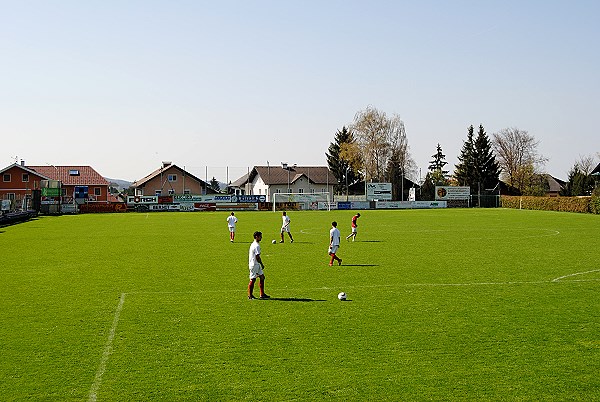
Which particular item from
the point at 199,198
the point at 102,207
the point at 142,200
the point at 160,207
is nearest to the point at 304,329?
the point at 160,207

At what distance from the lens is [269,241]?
36.0m

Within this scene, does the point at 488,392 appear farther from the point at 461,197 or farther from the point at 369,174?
the point at 369,174

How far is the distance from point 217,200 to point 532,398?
258ft

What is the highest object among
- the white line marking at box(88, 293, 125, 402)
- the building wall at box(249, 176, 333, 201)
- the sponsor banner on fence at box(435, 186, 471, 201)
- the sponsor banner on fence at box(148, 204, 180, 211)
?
the building wall at box(249, 176, 333, 201)

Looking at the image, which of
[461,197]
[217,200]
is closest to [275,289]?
A: [217,200]

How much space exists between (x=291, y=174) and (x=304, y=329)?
102237 mm

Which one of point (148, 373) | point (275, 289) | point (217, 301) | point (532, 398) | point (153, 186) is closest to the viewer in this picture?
point (532, 398)

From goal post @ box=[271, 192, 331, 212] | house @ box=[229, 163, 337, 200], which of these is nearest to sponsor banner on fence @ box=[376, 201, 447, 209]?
goal post @ box=[271, 192, 331, 212]

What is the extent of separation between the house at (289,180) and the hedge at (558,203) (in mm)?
31642

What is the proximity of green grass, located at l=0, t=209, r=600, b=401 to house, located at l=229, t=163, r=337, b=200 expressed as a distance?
8323cm

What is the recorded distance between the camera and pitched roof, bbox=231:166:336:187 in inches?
4392

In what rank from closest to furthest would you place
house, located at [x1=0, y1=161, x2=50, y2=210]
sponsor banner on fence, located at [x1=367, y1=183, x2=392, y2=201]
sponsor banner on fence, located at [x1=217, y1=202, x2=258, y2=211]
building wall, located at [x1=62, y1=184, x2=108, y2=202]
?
sponsor banner on fence, located at [x1=217, y1=202, x2=258, y2=211]
house, located at [x1=0, y1=161, x2=50, y2=210]
sponsor banner on fence, located at [x1=367, y1=183, x2=392, y2=201]
building wall, located at [x1=62, y1=184, x2=108, y2=202]

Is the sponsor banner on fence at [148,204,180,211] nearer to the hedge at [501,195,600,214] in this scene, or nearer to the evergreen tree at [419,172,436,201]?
the evergreen tree at [419,172,436,201]

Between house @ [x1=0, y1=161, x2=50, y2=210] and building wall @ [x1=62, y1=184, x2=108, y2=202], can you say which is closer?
house @ [x1=0, y1=161, x2=50, y2=210]
